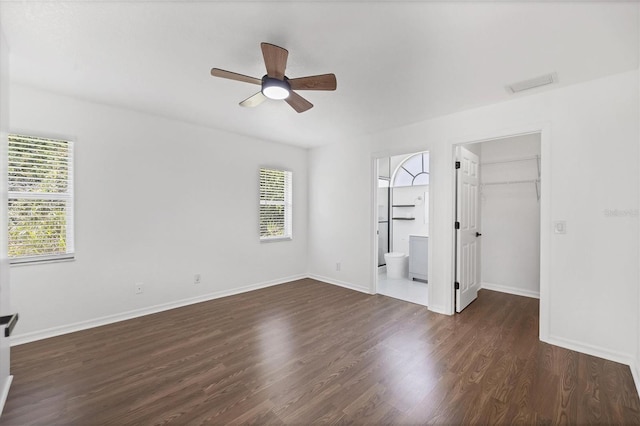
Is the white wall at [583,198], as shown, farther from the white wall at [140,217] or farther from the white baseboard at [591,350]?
the white wall at [140,217]

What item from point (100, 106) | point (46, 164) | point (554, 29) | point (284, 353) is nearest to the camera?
point (554, 29)

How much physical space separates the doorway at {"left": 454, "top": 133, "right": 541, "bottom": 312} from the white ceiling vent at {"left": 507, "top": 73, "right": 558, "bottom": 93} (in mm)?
1084

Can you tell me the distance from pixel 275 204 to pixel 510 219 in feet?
12.7

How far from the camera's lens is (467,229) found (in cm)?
381

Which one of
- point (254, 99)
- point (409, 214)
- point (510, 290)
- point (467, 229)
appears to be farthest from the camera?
point (409, 214)

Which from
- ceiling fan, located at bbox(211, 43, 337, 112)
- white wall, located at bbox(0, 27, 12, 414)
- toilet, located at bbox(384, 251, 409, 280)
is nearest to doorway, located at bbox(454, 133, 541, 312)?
toilet, located at bbox(384, 251, 409, 280)

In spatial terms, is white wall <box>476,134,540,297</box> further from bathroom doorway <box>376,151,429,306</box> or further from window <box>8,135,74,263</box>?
window <box>8,135,74,263</box>

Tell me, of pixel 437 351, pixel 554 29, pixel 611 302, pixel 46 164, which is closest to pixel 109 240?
pixel 46 164

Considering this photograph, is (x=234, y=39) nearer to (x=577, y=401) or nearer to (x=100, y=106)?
(x=100, y=106)

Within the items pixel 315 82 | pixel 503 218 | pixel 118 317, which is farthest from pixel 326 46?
pixel 503 218

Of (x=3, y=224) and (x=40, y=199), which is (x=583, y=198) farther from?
(x=40, y=199)

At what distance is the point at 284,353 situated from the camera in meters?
2.54

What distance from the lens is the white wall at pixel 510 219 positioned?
416 cm

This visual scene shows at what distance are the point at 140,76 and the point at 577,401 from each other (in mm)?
4288
